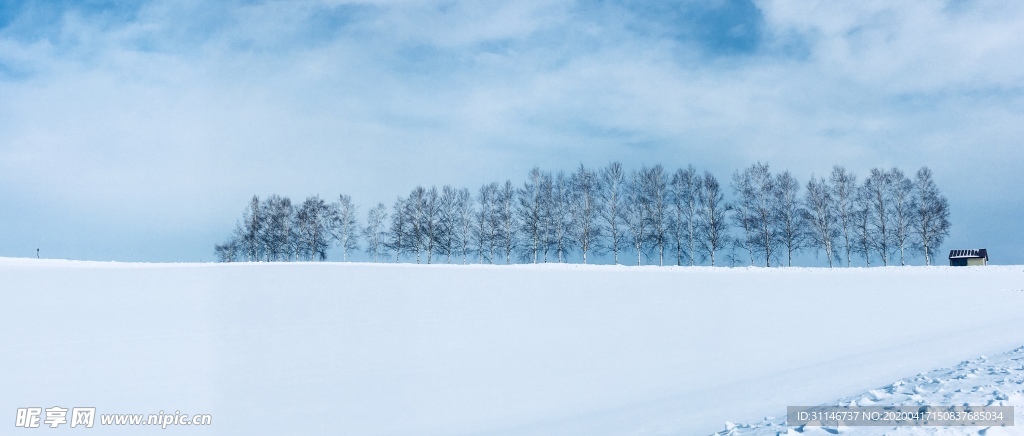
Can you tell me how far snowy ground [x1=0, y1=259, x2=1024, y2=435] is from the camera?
26.3ft

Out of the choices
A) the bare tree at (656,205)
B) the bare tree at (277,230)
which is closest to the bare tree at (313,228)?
the bare tree at (277,230)

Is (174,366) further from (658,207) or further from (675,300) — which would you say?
(658,207)

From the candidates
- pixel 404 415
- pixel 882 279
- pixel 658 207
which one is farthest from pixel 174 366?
pixel 658 207

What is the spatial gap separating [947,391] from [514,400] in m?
5.30

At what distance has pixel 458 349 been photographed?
11477mm

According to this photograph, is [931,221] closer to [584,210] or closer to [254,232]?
[584,210]

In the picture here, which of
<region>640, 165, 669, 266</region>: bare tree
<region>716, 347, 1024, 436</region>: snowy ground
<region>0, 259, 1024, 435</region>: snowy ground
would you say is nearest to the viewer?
<region>716, 347, 1024, 436</region>: snowy ground

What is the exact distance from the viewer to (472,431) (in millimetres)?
7562

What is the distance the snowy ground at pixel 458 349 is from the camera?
8008 mm

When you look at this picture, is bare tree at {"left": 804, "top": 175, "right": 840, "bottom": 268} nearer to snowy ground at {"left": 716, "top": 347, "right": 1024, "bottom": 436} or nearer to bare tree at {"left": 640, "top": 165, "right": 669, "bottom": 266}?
bare tree at {"left": 640, "top": 165, "right": 669, "bottom": 266}

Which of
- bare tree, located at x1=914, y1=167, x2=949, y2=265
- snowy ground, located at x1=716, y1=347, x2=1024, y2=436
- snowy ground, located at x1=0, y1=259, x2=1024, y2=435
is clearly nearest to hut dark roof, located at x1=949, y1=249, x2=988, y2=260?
bare tree, located at x1=914, y1=167, x2=949, y2=265

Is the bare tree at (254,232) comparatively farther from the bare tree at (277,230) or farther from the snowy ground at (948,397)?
the snowy ground at (948,397)

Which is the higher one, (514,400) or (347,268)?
(347,268)

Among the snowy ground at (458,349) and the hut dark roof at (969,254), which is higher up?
the hut dark roof at (969,254)
